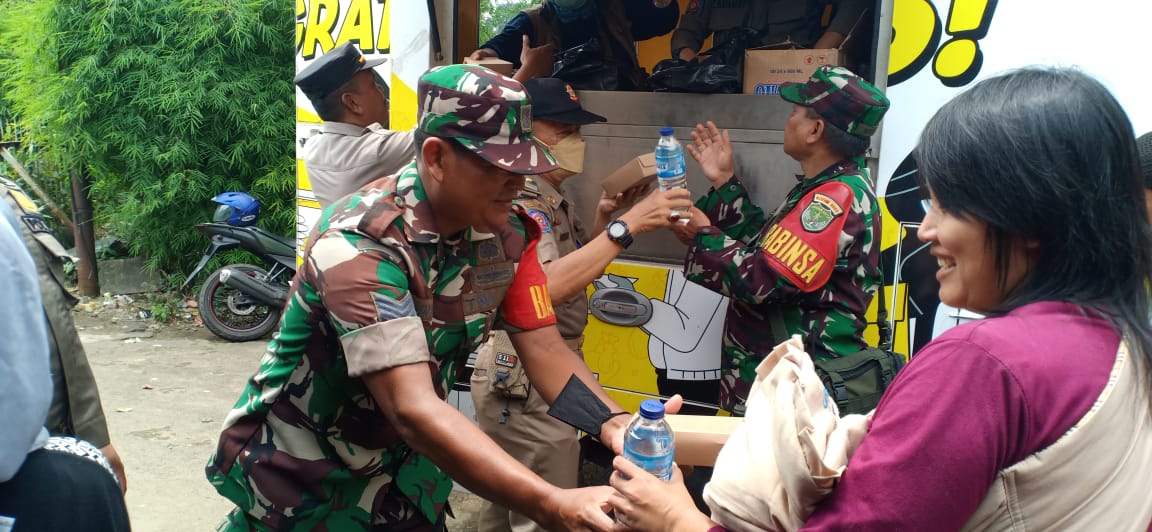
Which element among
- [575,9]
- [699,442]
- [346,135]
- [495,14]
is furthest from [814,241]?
[495,14]

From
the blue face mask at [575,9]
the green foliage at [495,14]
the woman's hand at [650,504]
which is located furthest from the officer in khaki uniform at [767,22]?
the woman's hand at [650,504]

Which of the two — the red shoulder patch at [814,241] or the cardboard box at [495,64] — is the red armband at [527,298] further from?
the cardboard box at [495,64]

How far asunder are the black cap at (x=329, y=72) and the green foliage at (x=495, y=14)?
133cm

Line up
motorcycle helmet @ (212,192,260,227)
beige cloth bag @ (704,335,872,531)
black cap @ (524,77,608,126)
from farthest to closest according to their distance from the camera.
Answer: motorcycle helmet @ (212,192,260,227), black cap @ (524,77,608,126), beige cloth bag @ (704,335,872,531)

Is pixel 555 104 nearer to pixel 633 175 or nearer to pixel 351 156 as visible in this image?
pixel 633 175

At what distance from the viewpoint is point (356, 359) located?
168cm

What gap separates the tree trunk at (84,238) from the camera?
7820 mm

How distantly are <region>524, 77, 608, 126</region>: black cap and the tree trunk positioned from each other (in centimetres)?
616

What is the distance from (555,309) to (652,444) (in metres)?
1.63

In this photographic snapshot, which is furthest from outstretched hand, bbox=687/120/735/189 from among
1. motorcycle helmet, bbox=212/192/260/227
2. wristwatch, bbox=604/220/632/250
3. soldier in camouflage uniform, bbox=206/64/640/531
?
motorcycle helmet, bbox=212/192/260/227

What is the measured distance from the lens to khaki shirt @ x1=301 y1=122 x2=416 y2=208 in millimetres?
3148

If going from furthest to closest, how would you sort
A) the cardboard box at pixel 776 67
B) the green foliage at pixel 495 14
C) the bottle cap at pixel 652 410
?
the green foliage at pixel 495 14
the cardboard box at pixel 776 67
the bottle cap at pixel 652 410

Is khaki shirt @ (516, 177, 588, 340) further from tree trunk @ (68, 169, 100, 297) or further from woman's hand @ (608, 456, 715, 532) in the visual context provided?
tree trunk @ (68, 169, 100, 297)

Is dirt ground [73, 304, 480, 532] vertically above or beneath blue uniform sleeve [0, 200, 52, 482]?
beneath
